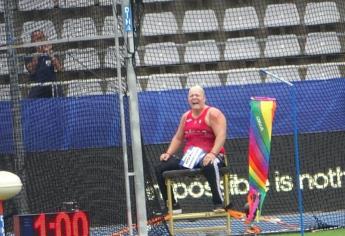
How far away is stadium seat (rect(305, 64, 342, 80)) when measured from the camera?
14.8 meters

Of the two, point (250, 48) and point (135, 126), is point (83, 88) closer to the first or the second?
point (135, 126)

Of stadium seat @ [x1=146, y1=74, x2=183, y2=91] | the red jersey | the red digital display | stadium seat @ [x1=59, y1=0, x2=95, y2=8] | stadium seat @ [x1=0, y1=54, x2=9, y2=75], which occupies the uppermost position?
stadium seat @ [x1=59, y1=0, x2=95, y2=8]

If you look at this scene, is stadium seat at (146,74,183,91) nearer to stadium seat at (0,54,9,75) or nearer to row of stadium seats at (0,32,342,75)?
row of stadium seats at (0,32,342,75)

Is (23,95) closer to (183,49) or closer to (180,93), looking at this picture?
(180,93)

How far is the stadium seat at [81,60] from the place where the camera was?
10383mm

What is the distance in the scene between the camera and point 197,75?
15.2 metres

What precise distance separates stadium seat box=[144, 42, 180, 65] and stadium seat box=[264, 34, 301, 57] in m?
1.53

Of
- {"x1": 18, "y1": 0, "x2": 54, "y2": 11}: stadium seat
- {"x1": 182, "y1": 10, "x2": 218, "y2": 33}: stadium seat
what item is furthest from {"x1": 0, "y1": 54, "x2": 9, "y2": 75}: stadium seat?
{"x1": 182, "y1": 10, "x2": 218, "y2": 33}: stadium seat

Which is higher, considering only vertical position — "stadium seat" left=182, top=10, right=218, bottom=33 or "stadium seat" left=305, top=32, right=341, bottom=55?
"stadium seat" left=182, top=10, right=218, bottom=33

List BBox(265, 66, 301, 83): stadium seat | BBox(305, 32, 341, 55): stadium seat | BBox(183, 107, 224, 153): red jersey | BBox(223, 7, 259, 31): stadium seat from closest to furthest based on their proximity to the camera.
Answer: BBox(183, 107, 224, 153): red jersey
BBox(265, 66, 301, 83): stadium seat
BBox(305, 32, 341, 55): stadium seat
BBox(223, 7, 259, 31): stadium seat

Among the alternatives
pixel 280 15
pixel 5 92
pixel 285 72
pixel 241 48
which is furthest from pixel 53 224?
pixel 280 15

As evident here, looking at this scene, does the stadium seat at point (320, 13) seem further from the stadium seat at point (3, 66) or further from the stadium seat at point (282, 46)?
the stadium seat at point (3, 66)

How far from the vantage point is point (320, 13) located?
635 inches

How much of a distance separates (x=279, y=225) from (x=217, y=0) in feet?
20.6
